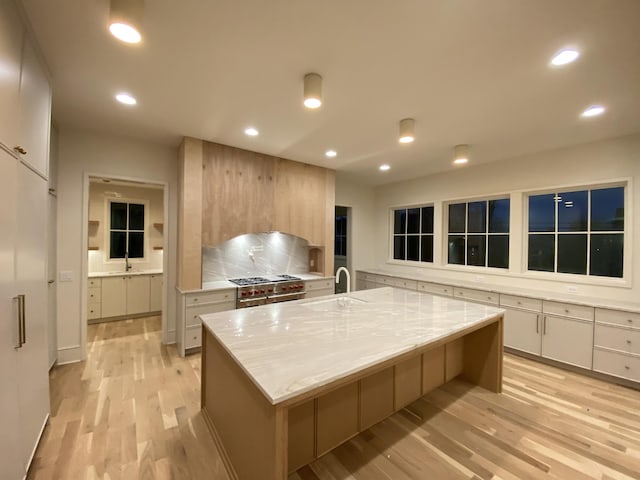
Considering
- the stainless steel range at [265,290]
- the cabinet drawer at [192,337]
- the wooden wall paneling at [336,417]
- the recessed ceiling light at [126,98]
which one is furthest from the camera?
the stainless steel range at [265,290]

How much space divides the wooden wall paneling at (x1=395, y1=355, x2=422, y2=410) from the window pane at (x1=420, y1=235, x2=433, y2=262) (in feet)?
10.5

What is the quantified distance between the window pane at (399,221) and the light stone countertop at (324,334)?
321 cm

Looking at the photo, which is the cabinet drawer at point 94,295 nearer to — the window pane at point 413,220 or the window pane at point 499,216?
the window pane at point 413,220

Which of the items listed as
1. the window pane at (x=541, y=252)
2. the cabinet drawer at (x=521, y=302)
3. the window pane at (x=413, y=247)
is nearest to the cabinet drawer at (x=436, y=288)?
the cabinet drawer at (x=521, y=302)

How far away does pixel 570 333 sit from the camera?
121 inches

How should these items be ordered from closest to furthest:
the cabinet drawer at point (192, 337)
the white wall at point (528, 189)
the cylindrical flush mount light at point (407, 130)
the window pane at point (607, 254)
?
the cylindrical flush mount light at point (407, 130)
the white wall at point (528, 189)
the window pane at point (607, 254)
the cabinet drawer at point (192, 337)

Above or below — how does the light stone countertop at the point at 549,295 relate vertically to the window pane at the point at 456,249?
below

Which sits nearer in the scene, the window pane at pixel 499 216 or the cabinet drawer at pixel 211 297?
the cabinet drawer at pixel 211 297

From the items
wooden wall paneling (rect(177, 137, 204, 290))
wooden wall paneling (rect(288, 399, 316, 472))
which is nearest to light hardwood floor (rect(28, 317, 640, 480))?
wooden wall paneling (rect(288, 399, 316, 472))

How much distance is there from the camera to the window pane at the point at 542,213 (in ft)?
12.3

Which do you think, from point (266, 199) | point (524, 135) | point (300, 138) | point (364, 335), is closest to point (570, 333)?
→ point (524, 135)

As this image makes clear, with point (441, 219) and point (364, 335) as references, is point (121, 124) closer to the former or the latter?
point (364, 335)

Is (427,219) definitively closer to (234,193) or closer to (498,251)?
(498,251)

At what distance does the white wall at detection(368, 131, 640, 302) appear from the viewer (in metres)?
3.08
